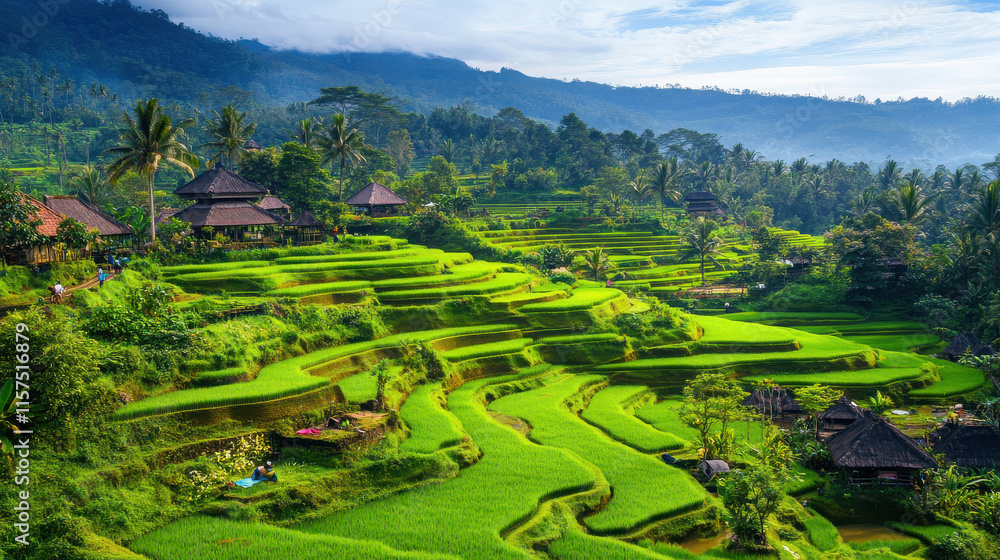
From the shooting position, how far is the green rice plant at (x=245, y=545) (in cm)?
1091

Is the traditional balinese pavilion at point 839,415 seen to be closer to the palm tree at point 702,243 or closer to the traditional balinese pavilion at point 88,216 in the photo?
the palm tree at point 702,243

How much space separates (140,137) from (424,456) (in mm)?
20415

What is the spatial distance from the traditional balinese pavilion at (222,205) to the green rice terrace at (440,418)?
Answer: 296 cm

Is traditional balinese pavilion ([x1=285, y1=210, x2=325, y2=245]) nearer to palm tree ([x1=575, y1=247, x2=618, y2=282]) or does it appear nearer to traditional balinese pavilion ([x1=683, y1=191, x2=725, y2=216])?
palm tree ([x1=575, y1=247, x2=618, y2=282])

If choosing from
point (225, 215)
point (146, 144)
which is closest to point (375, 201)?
point (225, 215)

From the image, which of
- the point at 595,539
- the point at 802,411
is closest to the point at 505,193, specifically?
the point at 802,411

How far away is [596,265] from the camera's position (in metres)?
40.8

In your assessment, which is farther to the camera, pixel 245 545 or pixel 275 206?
pixel 275 206

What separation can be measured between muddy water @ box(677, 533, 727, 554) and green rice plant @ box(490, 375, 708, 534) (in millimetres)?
630

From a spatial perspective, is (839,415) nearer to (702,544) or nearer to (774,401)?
(774,401)

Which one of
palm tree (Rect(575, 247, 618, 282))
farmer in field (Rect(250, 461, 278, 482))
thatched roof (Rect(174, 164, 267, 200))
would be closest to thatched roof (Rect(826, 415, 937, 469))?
farmer in field (Rect(250, 461, 278, 482))

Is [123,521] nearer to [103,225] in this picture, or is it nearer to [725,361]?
[103,225]

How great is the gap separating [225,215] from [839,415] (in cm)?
2595

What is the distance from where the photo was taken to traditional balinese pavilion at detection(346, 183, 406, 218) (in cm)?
4372
